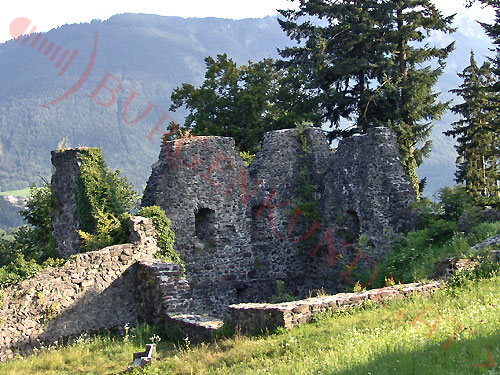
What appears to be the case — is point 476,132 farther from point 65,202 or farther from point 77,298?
point 77,298

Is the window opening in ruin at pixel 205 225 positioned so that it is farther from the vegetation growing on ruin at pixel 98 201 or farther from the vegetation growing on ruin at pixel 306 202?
the vegetation growing on ruin at pixel 306 202

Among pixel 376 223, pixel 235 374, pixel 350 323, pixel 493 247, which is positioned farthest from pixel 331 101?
pixel 235 374

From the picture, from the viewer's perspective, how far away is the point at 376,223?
18.7 meters

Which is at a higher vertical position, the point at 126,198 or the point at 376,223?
the point at 126,198

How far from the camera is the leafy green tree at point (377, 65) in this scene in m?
27.4

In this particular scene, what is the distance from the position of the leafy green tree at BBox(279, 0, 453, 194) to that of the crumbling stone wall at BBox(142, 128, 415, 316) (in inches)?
296

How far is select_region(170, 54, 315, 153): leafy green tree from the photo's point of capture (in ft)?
97.3

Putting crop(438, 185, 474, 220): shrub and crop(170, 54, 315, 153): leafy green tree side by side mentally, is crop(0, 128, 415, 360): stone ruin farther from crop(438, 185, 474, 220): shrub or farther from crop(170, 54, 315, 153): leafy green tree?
crop(170, 54, 315, 153): leafy green tree

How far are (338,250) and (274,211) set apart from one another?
259cm

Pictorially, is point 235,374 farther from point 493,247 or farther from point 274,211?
point 274,211

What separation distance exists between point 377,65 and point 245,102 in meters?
7.00

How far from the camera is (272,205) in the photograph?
68.0 feet

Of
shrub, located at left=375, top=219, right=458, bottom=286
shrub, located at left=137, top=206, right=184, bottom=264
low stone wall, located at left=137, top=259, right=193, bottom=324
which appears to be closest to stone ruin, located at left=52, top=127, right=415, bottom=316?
shrub, located at left=137, top=206, right=184, bottom=264

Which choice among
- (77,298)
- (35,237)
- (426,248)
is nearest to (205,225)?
(77,298)
